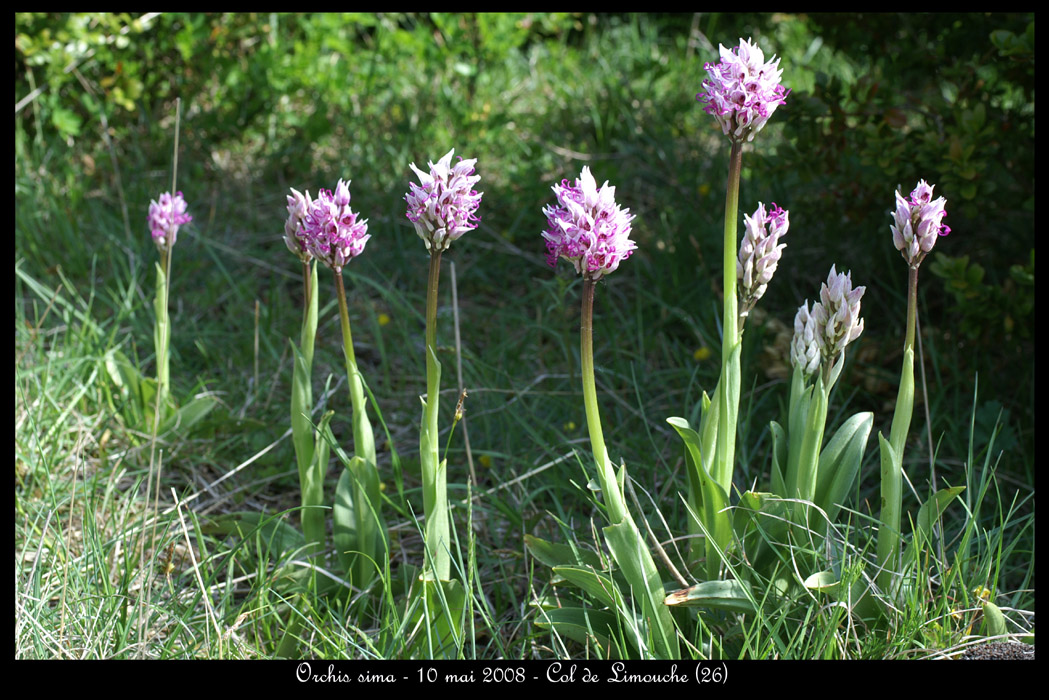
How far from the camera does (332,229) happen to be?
1.73m

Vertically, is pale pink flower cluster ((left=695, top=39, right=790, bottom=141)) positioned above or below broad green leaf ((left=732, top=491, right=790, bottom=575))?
above

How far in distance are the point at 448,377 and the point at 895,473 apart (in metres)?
1.54

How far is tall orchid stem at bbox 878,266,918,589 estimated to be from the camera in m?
1.72

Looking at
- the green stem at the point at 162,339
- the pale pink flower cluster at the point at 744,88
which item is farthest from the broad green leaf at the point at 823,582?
the green stem at the point at 162,339

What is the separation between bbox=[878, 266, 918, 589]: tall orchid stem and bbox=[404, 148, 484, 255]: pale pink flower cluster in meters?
0.89

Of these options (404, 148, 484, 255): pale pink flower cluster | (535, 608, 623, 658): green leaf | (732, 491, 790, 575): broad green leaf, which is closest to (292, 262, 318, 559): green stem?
(404, 148, 484, 255): pale pink flower cluster

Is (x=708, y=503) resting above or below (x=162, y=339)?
above

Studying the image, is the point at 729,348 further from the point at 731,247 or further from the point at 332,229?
the point at 332,229

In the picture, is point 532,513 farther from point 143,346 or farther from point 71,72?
point 71,72

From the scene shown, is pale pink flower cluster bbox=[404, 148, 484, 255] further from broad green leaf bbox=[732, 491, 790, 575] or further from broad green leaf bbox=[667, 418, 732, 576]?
broad green leaf bbox=[732, 491, 790, 575]

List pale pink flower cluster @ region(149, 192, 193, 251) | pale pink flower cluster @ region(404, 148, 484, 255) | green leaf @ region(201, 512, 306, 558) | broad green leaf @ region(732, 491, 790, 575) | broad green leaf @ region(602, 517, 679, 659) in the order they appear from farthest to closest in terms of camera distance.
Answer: pale pink flower cluster @ region(149, 192, 193, 251) < green leaf @ region(201, 512, 306, 558) < broad green leaf @ region(732, 491, 790, 575) < broad green leaf @ region(602, 517, 679, 659) < pale pink flower cluster @ region(404, 148, 484, 255)

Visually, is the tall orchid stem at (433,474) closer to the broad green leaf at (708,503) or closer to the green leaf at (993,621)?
the broad green leaf at (708,503)

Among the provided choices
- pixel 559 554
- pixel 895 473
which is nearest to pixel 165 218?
pixel 559 554
